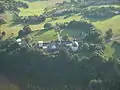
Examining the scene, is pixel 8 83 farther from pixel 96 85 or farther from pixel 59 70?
pixel 96 85

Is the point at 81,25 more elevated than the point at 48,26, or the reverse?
the point at 81,25

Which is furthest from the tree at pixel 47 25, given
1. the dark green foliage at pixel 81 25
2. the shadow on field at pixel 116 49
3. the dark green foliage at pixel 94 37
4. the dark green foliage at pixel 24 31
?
the shadow on field at pixel 116 49

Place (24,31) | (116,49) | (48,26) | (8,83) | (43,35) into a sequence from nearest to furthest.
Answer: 1. (8,83)
2. (116,49)
3. (43,35)
4. (24,31)
5. (48,26)

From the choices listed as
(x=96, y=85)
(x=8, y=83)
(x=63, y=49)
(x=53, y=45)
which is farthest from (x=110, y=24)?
(x=8, y=83)

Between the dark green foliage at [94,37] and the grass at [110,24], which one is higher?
the dark green foliage at [94,37]

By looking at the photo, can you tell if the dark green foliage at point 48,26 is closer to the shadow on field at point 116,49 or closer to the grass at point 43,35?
the grass at point 43,35

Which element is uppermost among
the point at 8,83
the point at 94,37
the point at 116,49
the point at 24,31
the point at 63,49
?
the point at 63,49

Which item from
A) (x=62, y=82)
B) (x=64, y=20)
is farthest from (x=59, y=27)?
(x=62, y=82)
